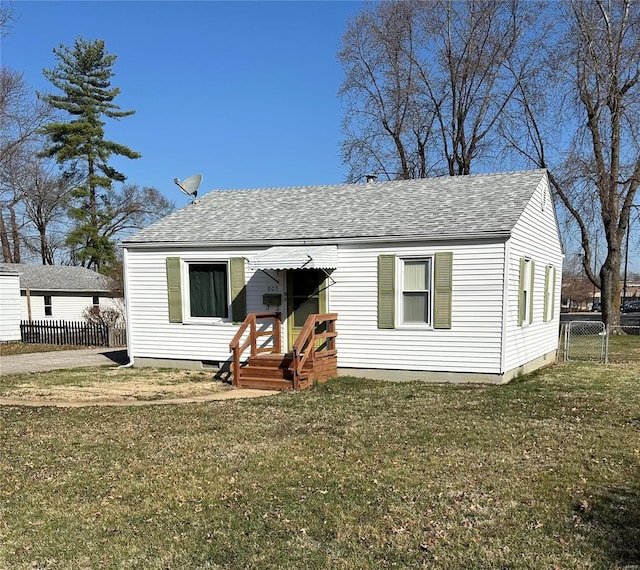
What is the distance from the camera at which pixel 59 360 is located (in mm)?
13844

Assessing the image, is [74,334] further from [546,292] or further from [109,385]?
[546,292]

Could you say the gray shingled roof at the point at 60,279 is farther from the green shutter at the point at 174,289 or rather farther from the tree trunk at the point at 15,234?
the green shutter at the point at 174,289

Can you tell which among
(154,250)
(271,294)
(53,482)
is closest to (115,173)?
(154,250)

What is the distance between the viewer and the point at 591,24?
19516 millimetres

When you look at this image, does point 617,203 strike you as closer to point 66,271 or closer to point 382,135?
point 382,135

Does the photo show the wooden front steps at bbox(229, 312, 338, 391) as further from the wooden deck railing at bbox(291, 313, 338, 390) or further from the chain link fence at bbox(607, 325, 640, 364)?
the chain link fence at bbox(607, 325, 640, 364)

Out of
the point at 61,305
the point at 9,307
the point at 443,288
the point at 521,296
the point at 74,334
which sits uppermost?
the point at 443,288

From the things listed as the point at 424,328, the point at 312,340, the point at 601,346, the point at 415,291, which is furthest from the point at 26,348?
the point at 601,346

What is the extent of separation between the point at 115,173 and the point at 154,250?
2497 centimetres

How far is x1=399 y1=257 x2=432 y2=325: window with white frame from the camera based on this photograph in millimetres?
9836

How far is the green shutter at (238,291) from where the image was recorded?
10953 millimetres

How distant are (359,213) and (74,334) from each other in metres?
12.4

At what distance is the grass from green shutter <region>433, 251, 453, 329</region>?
90.8 inches

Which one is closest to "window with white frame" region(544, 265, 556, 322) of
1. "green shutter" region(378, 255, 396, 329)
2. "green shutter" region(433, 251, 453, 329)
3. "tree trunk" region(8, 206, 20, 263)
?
"green shutter" region(433, 251, 453, 329)
